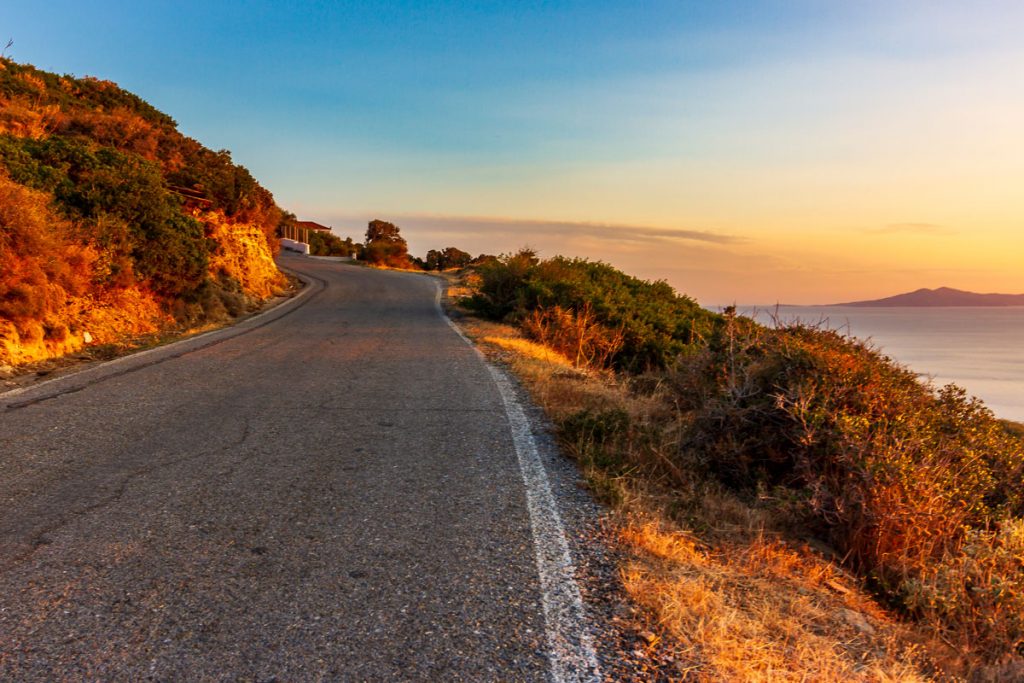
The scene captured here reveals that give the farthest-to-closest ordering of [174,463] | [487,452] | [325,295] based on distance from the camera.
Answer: [325,295], [487,452], [174,463]

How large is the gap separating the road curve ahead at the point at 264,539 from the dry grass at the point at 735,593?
2.03ft

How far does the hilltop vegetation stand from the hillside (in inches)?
341

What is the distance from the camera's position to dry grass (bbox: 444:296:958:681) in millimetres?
2730

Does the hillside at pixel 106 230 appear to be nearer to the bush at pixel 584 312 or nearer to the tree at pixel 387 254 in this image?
the bush at pixel 584 312

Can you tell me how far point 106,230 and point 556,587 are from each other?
12491 millimetres

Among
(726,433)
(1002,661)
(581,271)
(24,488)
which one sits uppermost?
(581,271)

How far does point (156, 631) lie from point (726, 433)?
15.2 feet

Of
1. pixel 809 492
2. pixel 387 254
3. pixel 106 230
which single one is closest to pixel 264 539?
pixel 809 492

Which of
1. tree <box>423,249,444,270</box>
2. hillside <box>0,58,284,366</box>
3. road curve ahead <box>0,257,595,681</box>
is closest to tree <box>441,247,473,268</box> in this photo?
tree <box>423,249,444,270</box>

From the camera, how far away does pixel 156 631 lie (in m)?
2.68

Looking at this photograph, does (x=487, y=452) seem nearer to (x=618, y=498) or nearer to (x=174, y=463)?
(x=618, y=498)

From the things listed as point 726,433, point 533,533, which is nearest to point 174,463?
point 533,533

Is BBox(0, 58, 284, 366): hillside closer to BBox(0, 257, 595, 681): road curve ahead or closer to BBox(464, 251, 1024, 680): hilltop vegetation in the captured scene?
BBox(0, 257, 595, 681): road curve ahead

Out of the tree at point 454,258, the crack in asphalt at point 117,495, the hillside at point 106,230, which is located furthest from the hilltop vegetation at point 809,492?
the tree at point 454,258
